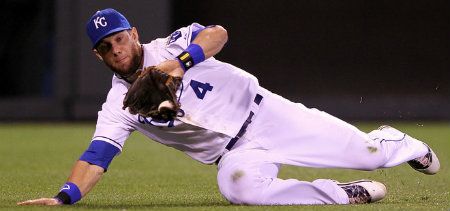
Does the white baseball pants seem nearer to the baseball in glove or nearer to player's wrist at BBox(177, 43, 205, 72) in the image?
the baseball in glove

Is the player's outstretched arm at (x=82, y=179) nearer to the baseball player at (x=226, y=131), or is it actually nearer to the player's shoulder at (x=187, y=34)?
the baseball player at (x=226, y=131)

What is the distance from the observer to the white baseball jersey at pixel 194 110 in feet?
19.4

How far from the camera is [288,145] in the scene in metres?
6.08

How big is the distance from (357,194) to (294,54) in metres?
9.97

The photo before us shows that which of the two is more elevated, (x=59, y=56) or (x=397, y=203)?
(x=397, y=203)

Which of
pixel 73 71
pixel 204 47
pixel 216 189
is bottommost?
pixel 73 71

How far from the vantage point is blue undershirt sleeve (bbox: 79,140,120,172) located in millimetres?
5914

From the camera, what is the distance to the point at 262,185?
229 inches

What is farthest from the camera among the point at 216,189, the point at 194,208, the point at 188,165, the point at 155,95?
the point at 188,165

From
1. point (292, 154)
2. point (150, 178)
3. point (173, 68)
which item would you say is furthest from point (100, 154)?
point (150, 178)

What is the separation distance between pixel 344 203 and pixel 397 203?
37 cm

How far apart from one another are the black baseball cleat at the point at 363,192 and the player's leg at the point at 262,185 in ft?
0.09

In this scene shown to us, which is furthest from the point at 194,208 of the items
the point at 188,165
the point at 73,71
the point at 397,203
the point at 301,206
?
the point at 73,71

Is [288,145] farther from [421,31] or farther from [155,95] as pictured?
[421,31]
